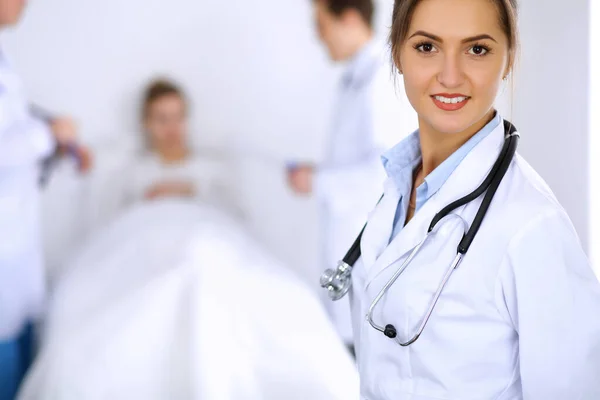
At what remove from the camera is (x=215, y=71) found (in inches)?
121

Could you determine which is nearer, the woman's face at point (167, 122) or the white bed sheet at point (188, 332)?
the white bed sheet at point (188, 332)

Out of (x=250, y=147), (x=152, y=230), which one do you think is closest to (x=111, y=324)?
(x=152, y=230)

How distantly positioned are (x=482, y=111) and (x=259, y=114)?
2.25m

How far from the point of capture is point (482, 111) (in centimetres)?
91

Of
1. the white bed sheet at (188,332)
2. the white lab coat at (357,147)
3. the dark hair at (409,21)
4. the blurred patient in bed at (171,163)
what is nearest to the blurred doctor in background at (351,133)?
the white lab coat at (357,147)

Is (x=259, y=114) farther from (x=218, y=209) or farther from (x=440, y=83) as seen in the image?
(x=440, y=83)

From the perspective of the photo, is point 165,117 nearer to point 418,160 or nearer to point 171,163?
point 171,163

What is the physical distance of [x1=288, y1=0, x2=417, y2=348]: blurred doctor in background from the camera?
2143 mm

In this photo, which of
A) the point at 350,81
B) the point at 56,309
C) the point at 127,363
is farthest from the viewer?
the point at 350,81

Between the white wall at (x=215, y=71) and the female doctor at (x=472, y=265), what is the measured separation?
6.94ft

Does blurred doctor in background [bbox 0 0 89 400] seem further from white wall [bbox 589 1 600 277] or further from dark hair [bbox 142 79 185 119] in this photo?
white wall [bbox 589 1 600 277]

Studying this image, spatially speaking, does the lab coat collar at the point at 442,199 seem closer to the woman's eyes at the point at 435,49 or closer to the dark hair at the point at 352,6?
the woman's eyes at the point at 435,49

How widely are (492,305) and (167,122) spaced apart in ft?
7.48

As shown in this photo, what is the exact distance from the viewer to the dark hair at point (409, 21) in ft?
2.91
